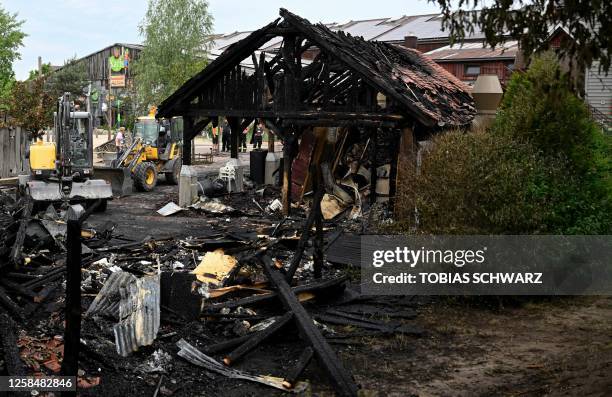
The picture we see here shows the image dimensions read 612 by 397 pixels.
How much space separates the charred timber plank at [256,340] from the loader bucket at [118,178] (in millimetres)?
16134

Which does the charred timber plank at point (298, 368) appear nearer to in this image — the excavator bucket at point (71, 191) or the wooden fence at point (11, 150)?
the excavator bucket at point (71, 191)

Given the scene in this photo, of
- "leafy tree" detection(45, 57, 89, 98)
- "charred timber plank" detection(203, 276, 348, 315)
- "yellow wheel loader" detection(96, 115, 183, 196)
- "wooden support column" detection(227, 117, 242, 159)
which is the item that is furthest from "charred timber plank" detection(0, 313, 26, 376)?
"leafy tree" detection(45, 57, 89, 98)

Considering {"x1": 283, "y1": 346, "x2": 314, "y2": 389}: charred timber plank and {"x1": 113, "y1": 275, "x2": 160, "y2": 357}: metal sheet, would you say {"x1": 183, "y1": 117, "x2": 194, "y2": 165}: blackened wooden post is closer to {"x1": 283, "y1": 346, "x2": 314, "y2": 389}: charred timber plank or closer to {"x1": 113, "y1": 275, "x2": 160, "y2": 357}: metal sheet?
{"x1": 113, "y1": 275, "x2": 160, "y2": 357}: metal sheet

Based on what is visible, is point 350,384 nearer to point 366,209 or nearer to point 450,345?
point 450,345

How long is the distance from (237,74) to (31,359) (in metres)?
14.8

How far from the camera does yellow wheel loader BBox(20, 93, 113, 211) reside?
63.6 ft

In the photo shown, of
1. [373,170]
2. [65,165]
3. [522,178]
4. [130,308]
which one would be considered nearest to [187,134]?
[65,165]

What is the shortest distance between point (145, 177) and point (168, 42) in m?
21.2

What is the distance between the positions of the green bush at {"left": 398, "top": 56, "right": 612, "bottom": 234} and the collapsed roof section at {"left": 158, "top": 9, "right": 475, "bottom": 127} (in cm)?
523

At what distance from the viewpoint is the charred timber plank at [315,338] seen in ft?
28.5

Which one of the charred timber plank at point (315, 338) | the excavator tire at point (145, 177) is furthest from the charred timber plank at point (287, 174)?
the charred timber plank at point (315, 338)

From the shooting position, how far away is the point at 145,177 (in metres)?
26.2

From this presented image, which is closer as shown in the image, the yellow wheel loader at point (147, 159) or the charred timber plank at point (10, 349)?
the charred timber plank at point (10, 349)

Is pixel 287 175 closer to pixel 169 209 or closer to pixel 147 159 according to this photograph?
pixel 169 209
